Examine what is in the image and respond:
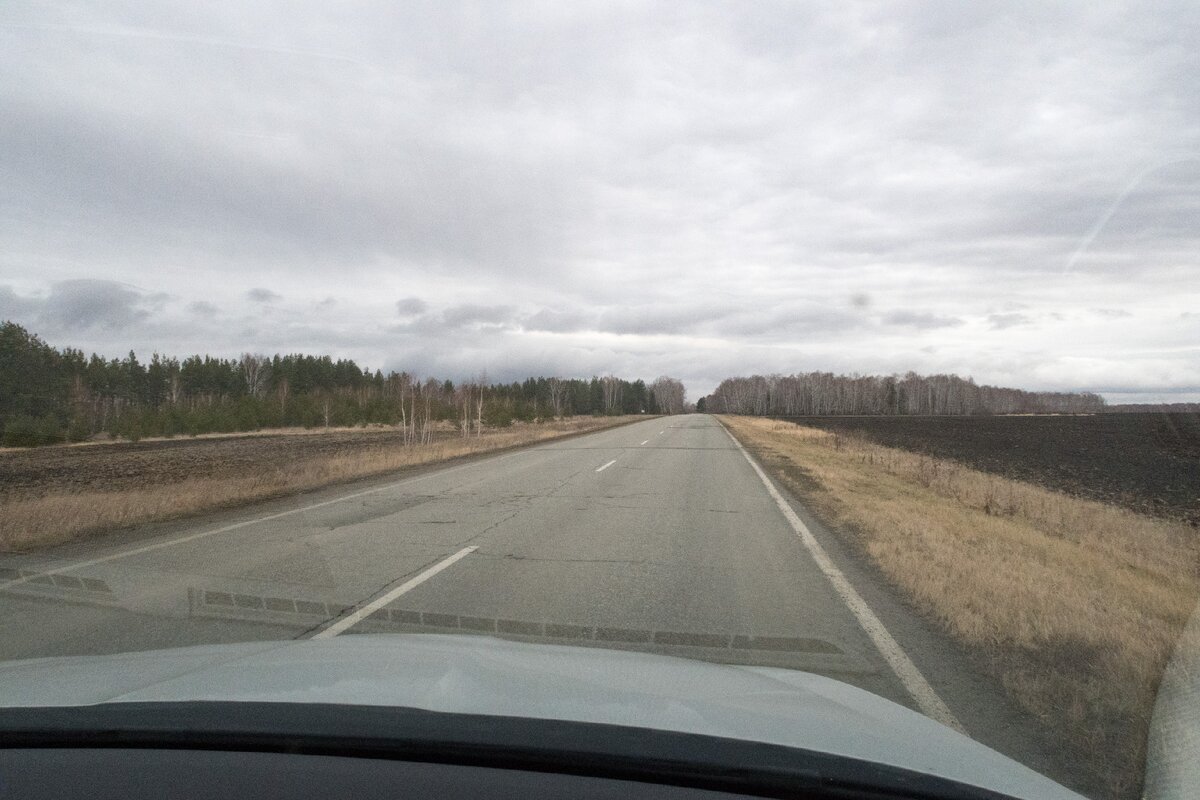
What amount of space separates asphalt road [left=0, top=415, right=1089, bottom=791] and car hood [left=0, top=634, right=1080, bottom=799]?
1.41 metres

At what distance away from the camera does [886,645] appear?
17.7 ft

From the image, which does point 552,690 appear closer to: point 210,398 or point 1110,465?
point 1110,465

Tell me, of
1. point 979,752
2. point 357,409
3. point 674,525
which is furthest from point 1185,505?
point 357,409

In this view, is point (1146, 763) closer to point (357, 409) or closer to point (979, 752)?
point (979, 752)

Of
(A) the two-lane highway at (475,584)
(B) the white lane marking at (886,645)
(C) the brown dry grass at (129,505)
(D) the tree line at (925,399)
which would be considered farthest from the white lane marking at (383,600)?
(D) the tree line at (925,399)

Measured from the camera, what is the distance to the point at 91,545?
952 centimetres

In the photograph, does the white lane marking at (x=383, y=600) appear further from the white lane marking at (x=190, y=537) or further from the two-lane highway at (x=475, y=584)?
the white lane marking at (x=190, y=537)

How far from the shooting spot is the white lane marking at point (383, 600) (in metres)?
5.57

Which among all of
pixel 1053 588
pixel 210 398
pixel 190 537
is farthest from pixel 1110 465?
pixel 210 398

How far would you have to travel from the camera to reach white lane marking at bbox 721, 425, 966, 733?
13.7 ft

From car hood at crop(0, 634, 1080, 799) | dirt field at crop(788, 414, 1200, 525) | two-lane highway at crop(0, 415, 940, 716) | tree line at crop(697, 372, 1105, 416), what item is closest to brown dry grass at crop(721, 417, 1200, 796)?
two-lane highway at crop(0, 415, 940, 716)

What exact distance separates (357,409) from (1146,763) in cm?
9065

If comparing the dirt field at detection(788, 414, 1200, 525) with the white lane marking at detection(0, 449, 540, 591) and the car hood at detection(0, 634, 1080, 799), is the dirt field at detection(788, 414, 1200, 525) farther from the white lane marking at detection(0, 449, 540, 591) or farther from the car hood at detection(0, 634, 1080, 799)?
the white lane marking at detection(0, 449, 540, 591)

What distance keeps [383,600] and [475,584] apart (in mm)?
930
